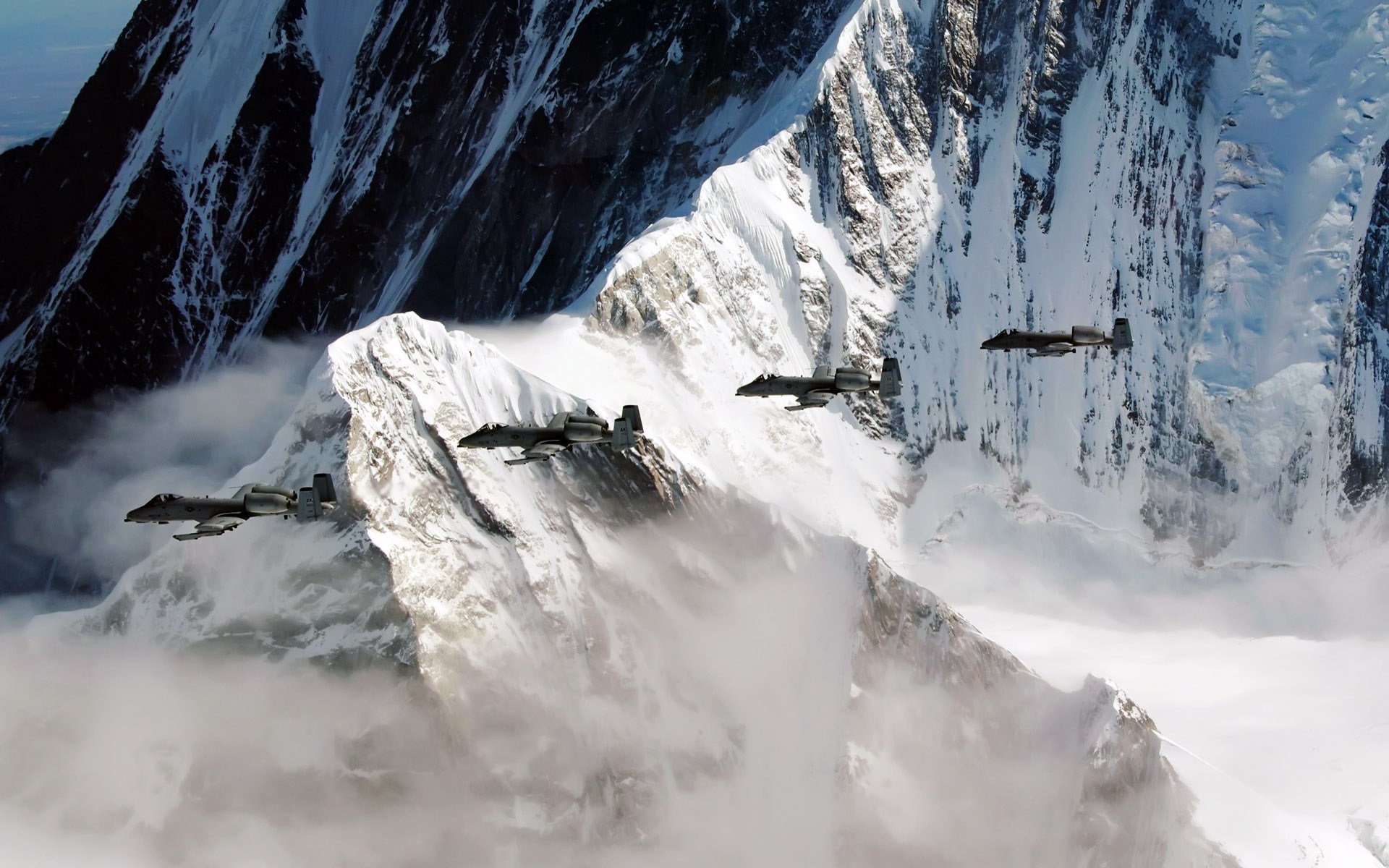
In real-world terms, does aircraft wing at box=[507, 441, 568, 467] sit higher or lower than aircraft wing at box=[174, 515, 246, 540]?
higher

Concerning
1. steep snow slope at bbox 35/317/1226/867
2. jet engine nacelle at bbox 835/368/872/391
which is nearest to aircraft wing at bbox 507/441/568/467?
jet engine nacelle at bbox 835/368/872/391

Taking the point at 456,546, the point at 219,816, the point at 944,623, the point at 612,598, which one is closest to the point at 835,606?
the point at 944,623

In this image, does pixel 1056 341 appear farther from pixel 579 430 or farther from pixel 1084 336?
pixel 579 430

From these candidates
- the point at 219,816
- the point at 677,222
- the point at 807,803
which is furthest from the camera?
the point at 677,222

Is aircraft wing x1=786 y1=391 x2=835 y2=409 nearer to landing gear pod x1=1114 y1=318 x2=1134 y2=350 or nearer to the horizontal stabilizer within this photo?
landing gear pod x1=1114 y1=318 x2=1134 y2=350

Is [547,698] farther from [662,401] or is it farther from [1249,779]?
[1249,779]

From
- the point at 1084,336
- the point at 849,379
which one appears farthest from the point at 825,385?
the point at 1084,336
